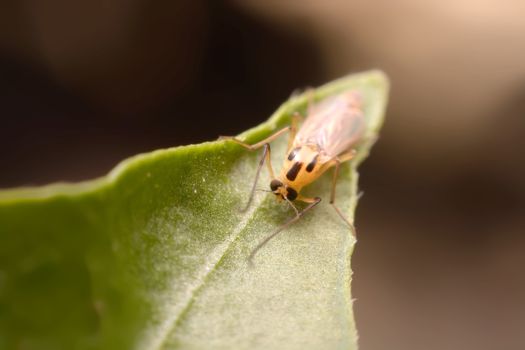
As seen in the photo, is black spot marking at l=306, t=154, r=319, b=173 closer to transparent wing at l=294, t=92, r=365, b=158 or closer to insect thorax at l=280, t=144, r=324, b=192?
insect thorax at l=280, t=144, r=324, b=192

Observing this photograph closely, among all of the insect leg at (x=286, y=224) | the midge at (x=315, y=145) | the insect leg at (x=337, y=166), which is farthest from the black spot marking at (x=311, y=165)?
the insect leg at (x=286, y=224)

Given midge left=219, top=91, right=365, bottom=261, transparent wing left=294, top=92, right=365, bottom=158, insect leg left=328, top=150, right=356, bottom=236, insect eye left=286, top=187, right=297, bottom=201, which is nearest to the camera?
insect leg left=328, top=150, right=356, bottom=236

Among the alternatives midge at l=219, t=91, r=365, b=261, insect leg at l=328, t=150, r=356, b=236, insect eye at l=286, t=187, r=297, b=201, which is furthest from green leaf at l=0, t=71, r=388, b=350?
insect eye at l=286, t=187, r=297, b=201

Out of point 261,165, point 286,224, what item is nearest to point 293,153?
point 261,165

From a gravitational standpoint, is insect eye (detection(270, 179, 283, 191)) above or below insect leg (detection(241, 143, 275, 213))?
below

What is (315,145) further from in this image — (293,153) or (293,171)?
(293,171)

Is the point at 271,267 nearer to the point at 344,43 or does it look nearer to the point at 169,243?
the point at 169,243

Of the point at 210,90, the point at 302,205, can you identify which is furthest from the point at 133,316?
the point at 210,90

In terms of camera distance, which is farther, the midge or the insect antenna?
the midge

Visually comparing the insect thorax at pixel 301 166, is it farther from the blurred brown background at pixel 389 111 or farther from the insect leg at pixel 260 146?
the blurred brown background at pixel 389 111
